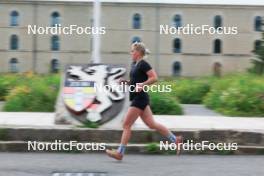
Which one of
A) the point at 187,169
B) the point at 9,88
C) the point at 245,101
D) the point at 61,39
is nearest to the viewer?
the point at 187,169

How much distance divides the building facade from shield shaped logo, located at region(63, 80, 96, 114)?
2254 inches

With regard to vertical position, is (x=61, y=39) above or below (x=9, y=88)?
above

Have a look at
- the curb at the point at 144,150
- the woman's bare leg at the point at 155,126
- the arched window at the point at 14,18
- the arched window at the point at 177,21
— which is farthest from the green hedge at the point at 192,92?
the arched window at the point at 14,18

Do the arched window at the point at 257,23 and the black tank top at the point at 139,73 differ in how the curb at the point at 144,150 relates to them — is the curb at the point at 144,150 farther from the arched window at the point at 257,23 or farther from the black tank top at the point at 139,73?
the arched window at the point at 257,23

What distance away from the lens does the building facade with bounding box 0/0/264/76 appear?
232ft

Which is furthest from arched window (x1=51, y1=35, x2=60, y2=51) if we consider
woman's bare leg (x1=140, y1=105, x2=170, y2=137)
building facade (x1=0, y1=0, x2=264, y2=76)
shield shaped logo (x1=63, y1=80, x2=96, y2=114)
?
woman's bare leg (x1=140, y1=105, x2=170, y2=137)

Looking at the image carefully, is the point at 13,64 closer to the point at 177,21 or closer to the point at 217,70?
the point at 177,21

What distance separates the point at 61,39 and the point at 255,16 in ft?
73.1

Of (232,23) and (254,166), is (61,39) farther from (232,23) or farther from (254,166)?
(254,166)

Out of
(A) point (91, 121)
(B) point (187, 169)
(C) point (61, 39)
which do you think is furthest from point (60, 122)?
(C) point (61, 39)

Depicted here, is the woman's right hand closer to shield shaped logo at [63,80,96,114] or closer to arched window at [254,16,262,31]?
shield shaped logo at [63,80,96,114]

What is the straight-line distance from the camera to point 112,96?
1273cm

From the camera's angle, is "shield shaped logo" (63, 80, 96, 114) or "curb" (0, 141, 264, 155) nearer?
"curb" (0, 141, 264, 155)

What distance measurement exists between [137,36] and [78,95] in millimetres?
59652
